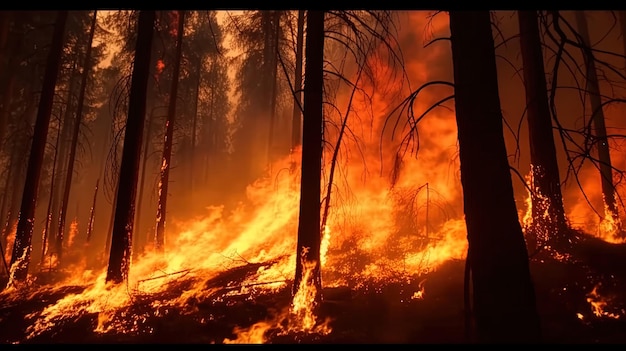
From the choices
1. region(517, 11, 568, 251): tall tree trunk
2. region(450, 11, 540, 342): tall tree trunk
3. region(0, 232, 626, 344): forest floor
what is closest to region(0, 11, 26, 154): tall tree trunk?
region(0, 232, 626, 344): forest floor

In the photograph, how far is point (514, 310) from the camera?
3.22 m

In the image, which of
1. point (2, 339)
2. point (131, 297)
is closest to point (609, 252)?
point (131, 297)

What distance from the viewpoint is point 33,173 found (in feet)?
42.2

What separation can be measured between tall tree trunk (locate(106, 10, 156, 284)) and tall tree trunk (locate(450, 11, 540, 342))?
28.8ft

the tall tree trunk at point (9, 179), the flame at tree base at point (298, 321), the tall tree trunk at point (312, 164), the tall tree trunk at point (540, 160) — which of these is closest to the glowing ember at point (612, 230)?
the tall tree trunk at point (540, 160)

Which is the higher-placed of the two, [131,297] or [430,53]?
[430,53]

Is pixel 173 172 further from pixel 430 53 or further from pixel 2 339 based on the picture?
pixel 2 339

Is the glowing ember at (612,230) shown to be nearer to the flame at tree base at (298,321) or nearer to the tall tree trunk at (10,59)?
the flame at tree base at (298,321)

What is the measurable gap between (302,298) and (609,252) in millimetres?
6251

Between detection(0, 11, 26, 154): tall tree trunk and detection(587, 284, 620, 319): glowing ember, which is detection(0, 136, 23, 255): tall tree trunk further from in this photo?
detection(587, 284, 620, 319): glowing ember

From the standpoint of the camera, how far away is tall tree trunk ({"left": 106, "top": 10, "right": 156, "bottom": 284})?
31.7 feet

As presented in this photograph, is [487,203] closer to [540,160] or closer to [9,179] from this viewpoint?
[540,160]

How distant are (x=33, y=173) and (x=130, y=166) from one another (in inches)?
205

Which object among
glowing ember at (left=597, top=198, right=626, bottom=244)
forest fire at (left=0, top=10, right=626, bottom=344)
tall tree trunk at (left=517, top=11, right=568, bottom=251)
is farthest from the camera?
glowing ember at (left=597, top=198, right=626, bottom=244)
